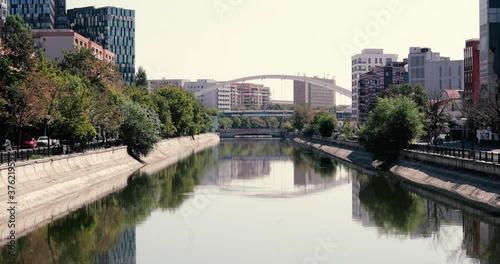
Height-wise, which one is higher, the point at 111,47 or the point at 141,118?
the point at 111,47

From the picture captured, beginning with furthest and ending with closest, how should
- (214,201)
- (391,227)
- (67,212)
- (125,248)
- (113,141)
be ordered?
(113,141) < (214,201) < (67,212) < (391,227) < (125,248)

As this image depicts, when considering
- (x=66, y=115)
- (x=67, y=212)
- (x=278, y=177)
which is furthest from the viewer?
(x=278, y=177)

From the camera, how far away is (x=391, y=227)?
4403cm

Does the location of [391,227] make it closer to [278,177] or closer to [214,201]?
[214,201]

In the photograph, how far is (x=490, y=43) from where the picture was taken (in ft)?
313

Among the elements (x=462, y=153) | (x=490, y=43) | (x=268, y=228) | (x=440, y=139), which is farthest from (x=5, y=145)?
(x=490, y=43)

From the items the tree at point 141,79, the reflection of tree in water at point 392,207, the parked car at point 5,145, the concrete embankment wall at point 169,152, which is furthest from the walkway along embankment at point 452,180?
the tree at point 141,79

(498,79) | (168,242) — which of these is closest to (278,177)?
(498,79)

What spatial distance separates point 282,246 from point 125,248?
7.98 metres

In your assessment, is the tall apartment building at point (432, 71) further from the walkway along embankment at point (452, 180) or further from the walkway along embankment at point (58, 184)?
the walkway along embankment at point (58, 184)

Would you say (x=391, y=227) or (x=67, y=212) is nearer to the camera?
(x=391, y=227)

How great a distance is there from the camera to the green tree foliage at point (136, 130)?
90.1 metres

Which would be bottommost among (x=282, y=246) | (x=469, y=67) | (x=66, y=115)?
(x=282, y=246)

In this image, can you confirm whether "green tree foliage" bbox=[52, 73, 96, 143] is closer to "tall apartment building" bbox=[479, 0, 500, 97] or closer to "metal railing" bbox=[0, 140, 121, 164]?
"metal railing" bbox=[0, 140, 121, 164]
